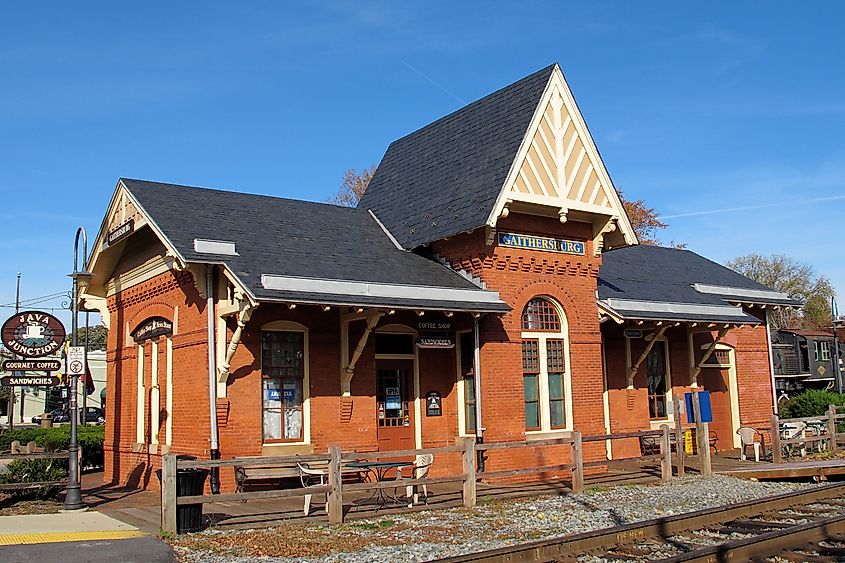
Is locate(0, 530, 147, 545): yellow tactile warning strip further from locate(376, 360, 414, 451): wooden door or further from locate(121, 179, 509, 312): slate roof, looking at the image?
locate(376, 360, 414, 451): wooden door

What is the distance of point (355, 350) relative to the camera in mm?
16047

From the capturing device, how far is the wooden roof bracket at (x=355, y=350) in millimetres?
15414

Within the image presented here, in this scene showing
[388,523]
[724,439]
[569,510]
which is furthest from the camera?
[724,439]

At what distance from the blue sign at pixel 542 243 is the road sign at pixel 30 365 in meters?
9.69

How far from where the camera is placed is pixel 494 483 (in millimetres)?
16562

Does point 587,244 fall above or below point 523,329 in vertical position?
above

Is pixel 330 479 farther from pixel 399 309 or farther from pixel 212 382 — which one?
pixel 399 309

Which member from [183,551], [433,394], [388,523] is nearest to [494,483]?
[433,394]

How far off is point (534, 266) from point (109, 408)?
34.1 ft

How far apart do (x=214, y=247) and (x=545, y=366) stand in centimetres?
735

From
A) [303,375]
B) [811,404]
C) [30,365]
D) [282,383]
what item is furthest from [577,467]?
[811,404]

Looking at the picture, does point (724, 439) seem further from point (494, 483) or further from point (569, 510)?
point (569, 510)

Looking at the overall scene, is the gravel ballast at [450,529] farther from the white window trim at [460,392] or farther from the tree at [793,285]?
the tree at [793,285]

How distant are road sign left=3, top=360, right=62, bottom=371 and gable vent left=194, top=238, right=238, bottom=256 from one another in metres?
5.38
